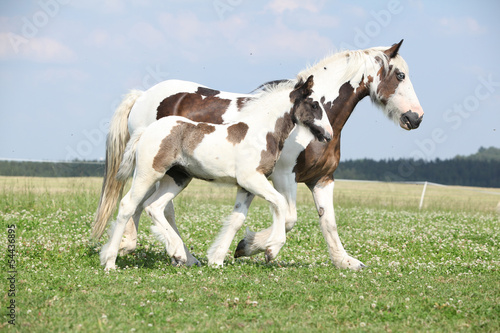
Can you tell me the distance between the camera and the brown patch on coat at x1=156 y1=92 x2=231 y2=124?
10.2 metres

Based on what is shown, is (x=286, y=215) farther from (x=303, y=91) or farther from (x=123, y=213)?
(x=123, y=213)

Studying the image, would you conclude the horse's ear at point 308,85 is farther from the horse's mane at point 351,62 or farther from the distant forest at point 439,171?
the distant forest at point 439,171

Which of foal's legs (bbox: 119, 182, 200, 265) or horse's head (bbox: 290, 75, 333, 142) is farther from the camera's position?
foal's legs (bbox: 119, 182, 200, 265)

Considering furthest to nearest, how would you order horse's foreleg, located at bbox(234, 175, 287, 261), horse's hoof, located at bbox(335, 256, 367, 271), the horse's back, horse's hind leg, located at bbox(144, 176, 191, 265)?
the horse's back
horse's hoof, located at bbox(335, 256, 367, 271)
horse's hind leg, located at bbox(144, 176, 191, 265)
horse's foreleg, located at bbox(234, 175, 287, 261)

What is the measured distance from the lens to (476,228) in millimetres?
16750

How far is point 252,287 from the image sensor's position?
7438 mm

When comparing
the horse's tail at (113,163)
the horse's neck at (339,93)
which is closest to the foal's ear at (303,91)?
the horse's neck at (339,93)

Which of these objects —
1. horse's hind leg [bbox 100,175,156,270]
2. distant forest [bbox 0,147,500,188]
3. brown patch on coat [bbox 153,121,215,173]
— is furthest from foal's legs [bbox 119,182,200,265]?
distant forest [bbox 0,147,500,188]

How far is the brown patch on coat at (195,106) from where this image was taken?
1023 centimetres

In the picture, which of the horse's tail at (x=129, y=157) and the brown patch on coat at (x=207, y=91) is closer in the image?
the horse's tail at (x=129, y=157)

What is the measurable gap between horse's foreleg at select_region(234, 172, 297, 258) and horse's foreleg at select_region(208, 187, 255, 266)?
37 centimetres

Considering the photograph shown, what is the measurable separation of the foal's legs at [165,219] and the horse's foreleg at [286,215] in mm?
914

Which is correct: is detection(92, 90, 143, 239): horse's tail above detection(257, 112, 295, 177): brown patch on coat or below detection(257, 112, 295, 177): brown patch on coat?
below

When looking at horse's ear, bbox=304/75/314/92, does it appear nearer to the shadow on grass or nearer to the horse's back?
the horse's back
